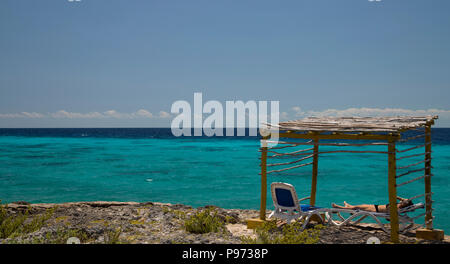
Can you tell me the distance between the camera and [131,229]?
614 centimetres

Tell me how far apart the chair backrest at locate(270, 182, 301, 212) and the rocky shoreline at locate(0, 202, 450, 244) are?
0.59m

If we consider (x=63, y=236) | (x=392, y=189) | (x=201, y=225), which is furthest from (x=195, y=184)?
(x=392, y=189)

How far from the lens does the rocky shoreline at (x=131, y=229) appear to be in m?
5.32

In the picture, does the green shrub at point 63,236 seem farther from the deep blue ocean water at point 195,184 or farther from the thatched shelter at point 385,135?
the deep blue ocean water at point 195,184

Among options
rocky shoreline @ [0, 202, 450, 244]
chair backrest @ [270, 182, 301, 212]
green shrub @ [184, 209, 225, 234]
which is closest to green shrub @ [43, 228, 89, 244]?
rocky shoreline @ [0, 202, 450, 244]

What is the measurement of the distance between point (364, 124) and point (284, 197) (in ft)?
5.59

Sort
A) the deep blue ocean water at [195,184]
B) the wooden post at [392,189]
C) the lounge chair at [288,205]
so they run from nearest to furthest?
the wooden post at [392,189] → the lounge chair at [288,205] → the deep blue ocean water at [195,184]

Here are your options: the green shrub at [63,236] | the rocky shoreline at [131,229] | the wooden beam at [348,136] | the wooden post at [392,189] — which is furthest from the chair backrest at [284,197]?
the green shrub at [63,236]

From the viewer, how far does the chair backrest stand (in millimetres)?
6238

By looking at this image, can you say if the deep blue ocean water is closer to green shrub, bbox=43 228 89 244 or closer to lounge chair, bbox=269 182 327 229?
lounge chair, bbox=269 182 327 229

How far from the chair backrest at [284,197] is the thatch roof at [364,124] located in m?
0.92

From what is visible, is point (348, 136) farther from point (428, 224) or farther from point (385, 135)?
point (428, 224)
